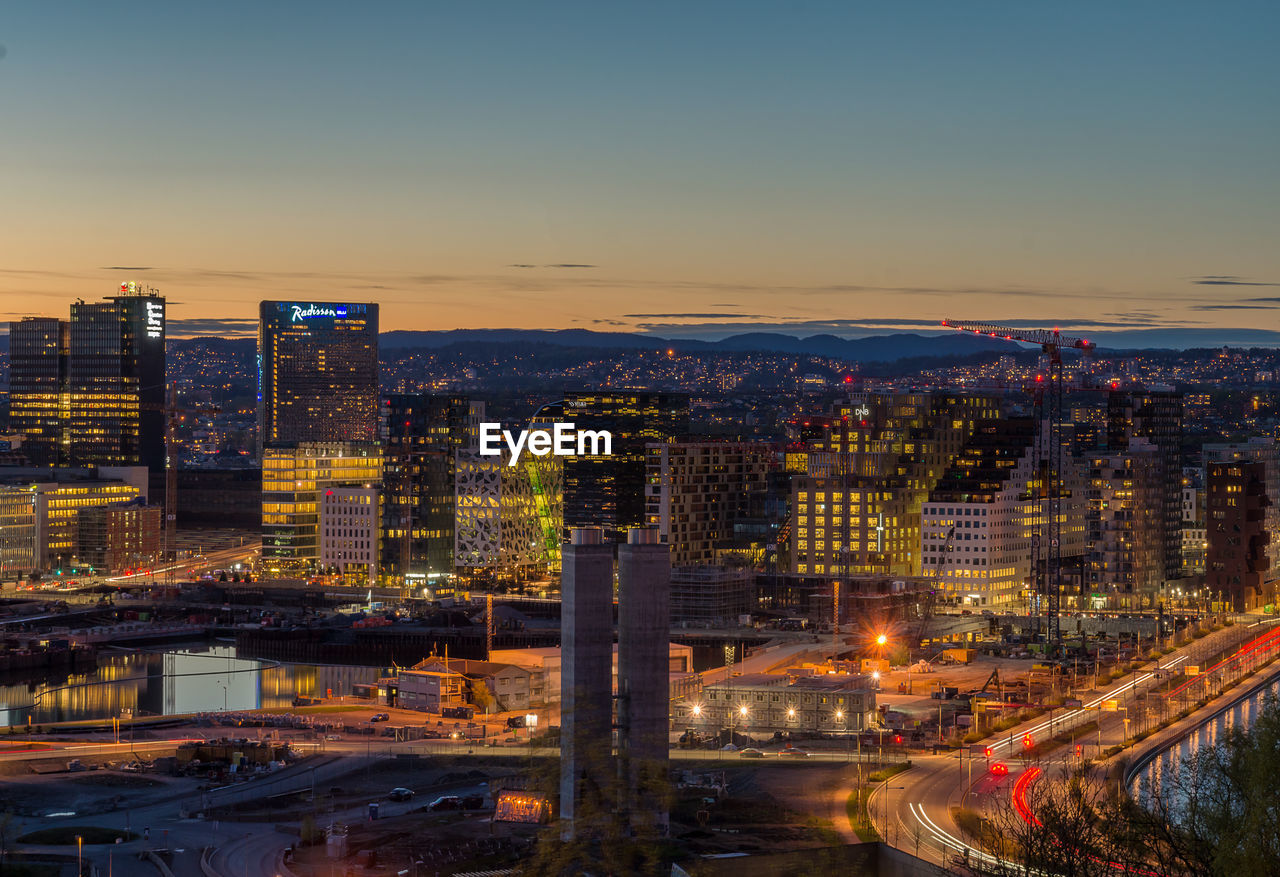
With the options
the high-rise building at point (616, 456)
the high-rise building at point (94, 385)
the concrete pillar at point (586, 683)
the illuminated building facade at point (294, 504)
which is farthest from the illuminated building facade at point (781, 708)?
the high-rise building at point (94, 385)

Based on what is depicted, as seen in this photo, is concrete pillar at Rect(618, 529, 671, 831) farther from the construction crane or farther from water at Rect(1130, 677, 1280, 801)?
the construction crane

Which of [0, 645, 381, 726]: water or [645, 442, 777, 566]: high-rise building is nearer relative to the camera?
[0, 645, 381, 726]: water

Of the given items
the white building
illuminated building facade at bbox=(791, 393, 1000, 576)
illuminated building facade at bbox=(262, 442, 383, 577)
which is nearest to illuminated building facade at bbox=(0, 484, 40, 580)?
illuminated building facade at bbox=(262, 442, 383, 577)

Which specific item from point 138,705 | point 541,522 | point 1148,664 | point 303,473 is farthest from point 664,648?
point 303,473

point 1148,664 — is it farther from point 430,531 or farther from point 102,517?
point 102,517

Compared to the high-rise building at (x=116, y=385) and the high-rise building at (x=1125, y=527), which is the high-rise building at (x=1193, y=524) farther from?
the high-rise building at (x=116, y=385)

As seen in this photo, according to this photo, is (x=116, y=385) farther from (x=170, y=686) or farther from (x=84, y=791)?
(x=84, y=791)
